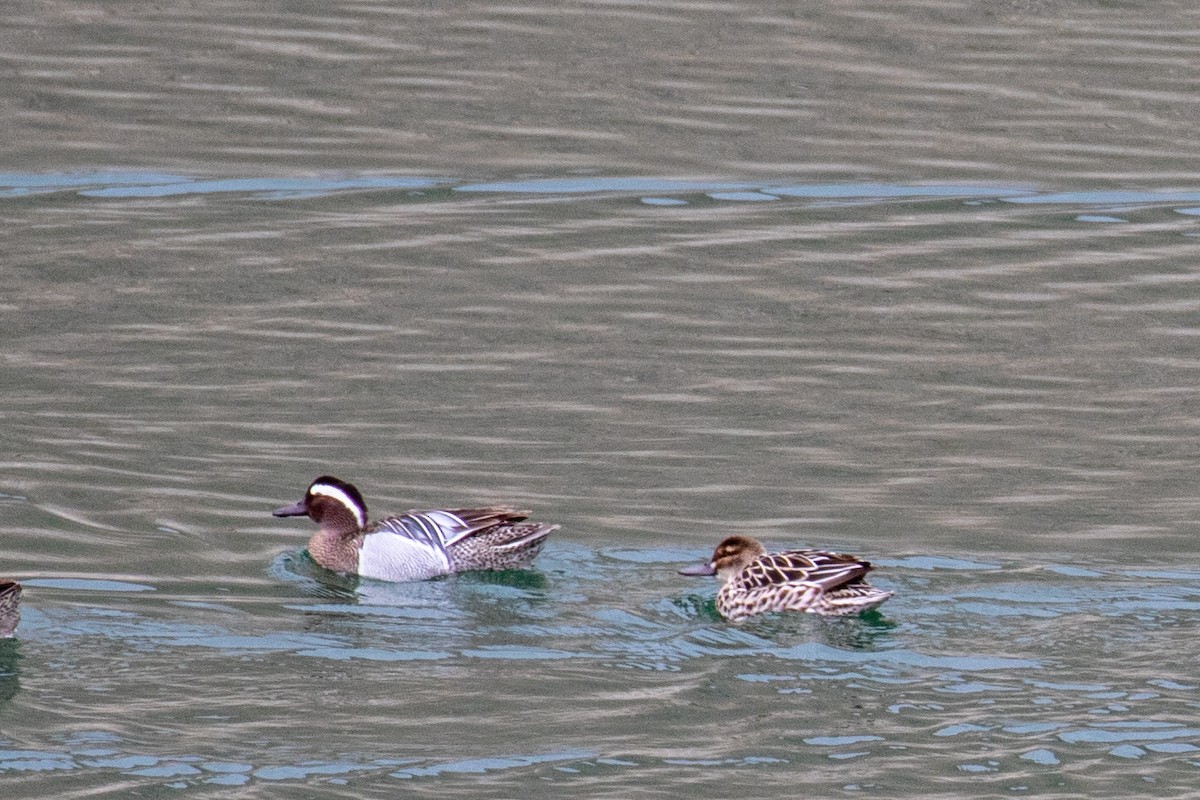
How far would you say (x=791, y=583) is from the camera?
9.48 m

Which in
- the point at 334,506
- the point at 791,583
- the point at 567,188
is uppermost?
the point at 567,188

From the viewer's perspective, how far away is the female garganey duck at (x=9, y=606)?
8.73 meters

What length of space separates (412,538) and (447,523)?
187 mm

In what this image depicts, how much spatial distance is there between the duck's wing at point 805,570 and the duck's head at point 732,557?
0.08m

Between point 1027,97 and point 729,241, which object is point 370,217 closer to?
point 729,241

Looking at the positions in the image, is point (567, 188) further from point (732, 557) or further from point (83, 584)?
point (83, 584)

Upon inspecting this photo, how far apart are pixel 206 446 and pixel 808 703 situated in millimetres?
4594

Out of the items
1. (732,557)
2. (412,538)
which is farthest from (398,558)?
A: (732,557)

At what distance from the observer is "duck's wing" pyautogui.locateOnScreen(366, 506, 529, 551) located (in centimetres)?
1009

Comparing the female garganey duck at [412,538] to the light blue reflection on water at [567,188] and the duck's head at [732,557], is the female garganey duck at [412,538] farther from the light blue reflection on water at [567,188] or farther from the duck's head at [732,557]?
the light blue reflection on water at [567,188]

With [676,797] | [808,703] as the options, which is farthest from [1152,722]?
[676,797]

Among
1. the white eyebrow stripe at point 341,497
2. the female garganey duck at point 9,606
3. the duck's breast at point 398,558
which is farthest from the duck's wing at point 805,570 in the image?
the female garganey duck at point 9,606

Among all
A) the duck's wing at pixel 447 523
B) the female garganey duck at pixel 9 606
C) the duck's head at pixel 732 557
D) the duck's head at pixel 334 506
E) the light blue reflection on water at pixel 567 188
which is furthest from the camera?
the light blue reflection on water at pixel 567 188

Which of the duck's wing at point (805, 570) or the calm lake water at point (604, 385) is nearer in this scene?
the calm lake water at point (604, 385)
